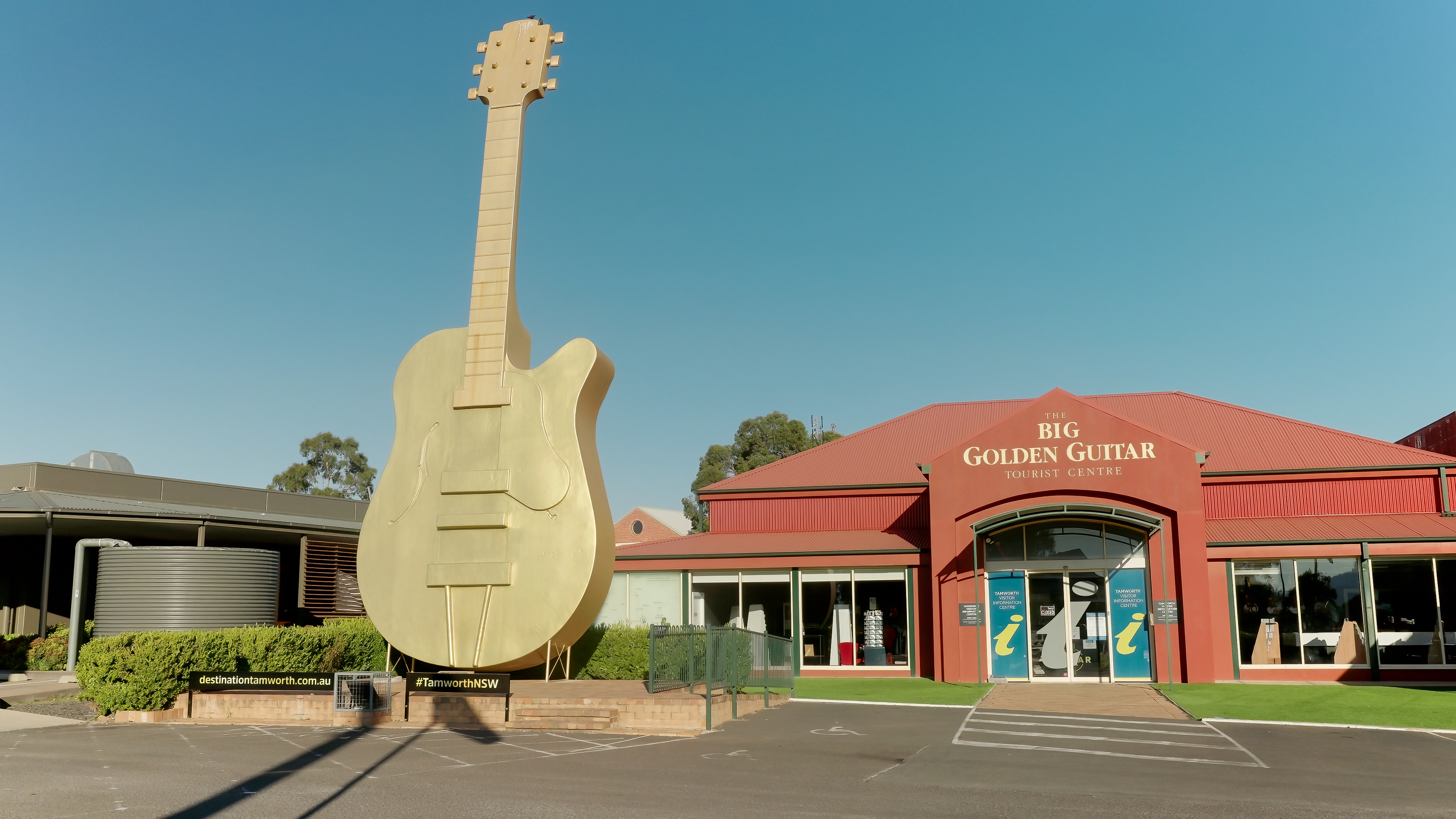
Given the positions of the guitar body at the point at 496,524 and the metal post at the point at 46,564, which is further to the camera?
the metal post at the point at 46,564

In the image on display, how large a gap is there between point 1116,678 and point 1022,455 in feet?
16.2

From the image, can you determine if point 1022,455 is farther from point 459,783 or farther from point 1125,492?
point 459,783

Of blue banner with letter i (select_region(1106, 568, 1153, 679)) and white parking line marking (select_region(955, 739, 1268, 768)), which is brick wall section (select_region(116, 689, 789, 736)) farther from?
blue banner with letter i (select_region(1106, 568, 1153, 679))

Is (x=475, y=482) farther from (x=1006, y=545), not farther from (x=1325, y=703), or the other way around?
(x=1325, y=703)

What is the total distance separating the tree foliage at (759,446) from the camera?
6706 cm

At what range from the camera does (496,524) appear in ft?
55.4

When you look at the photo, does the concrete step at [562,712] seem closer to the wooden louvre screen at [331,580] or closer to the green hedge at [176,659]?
the green hedge at [176,659]

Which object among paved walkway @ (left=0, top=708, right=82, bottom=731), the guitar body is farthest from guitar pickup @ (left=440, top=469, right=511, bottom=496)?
paved walkway @ (left=0, top=708, right=82, bottom=731)

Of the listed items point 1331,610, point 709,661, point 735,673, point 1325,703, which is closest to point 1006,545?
point 1331,610

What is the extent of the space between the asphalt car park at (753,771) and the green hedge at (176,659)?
22.0 inches

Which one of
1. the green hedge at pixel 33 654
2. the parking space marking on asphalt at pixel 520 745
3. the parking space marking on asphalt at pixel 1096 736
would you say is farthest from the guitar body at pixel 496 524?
the green hedge at pixel 33 654

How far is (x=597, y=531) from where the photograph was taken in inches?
655

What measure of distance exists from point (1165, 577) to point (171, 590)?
62.7 feet

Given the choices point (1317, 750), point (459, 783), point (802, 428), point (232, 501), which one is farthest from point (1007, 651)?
point (802, 428)
